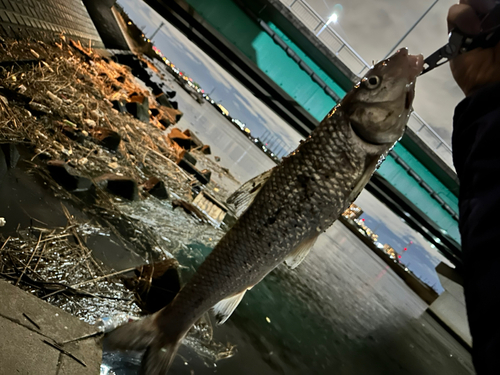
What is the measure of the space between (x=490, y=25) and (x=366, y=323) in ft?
29.6

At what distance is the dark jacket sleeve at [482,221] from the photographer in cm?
129

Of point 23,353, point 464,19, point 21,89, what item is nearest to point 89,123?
point 21,89

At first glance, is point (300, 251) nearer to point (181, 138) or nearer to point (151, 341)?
point (151, 341)

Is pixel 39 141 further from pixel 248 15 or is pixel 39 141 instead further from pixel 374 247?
pixel 374 247

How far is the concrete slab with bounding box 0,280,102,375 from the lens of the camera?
72.9 inches

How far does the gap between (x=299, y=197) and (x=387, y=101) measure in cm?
120

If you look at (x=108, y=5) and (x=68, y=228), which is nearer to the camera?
(x=68, y=228)

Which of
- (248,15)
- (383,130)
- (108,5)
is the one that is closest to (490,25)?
(383,130)

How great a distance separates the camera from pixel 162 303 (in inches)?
150

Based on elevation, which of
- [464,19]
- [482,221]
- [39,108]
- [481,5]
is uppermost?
[481,5]

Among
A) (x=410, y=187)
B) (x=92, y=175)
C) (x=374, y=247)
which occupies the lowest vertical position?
(x=92, y=175)

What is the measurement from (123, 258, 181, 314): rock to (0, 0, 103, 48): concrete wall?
6930mm

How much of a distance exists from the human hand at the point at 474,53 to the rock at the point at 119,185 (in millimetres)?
5257

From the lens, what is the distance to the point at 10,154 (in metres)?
3.91
